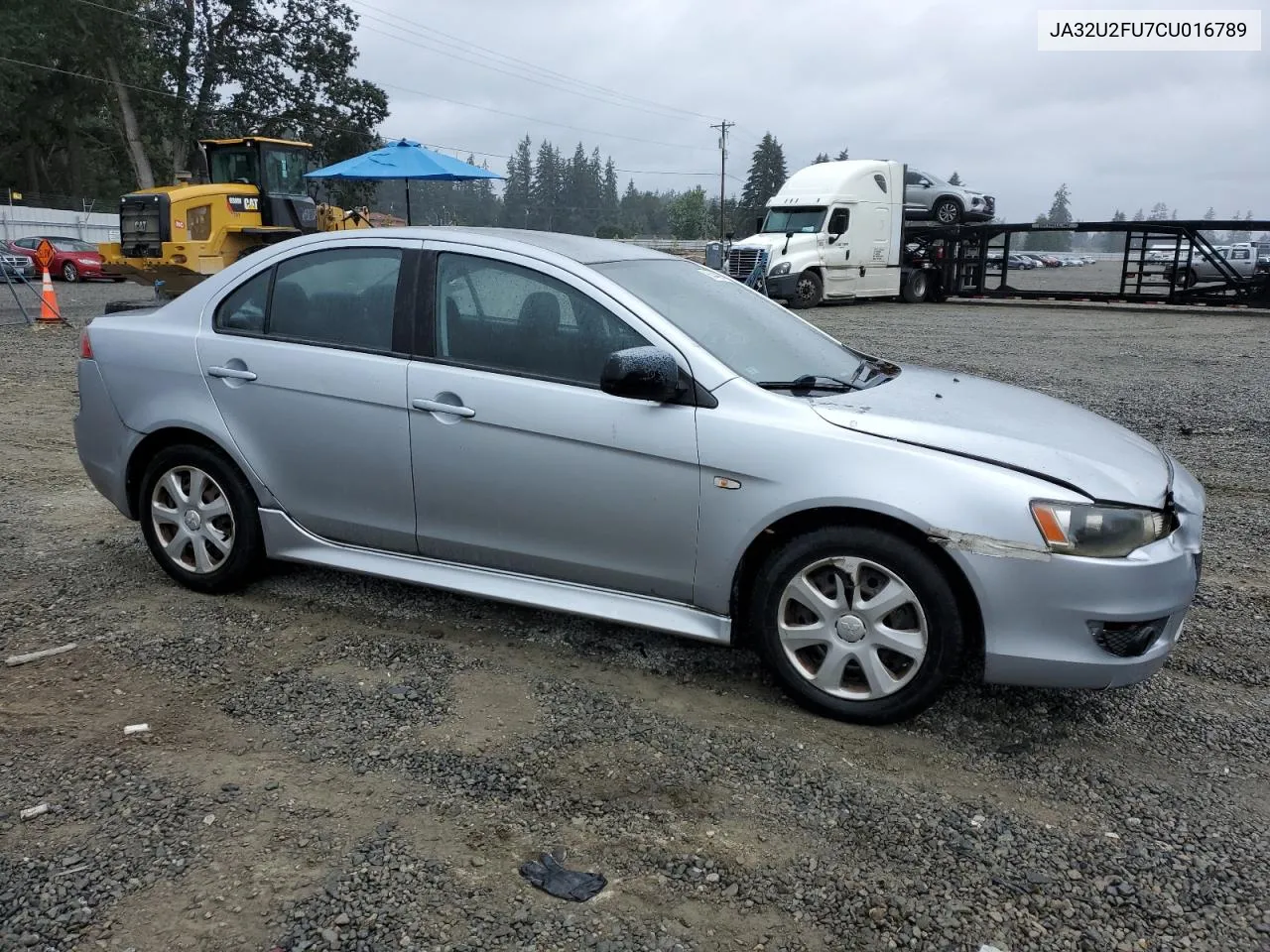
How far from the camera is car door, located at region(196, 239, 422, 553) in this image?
13.1 ft

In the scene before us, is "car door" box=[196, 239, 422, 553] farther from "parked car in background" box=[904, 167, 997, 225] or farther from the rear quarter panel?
"parked car in background" box=[904, 167, 997, 225]

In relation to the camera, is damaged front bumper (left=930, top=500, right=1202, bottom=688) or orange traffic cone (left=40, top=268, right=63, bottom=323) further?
orange traffic cone (left=40, top=268, right=63, bottom=323)

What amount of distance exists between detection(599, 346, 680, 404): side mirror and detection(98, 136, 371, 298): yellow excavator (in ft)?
56.1

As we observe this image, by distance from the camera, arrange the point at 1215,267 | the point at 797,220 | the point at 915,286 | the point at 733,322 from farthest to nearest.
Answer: the point at 915,286, the point at 1215,267, the point at 797,220, the point at 733,322

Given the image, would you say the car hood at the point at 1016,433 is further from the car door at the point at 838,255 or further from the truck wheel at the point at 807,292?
the car door at the point at 838,255

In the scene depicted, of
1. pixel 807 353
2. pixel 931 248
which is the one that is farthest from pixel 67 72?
pixel 807 353

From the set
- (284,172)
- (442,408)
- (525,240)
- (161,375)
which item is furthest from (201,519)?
(284,172)

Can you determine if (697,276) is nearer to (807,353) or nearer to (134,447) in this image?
(807,353)

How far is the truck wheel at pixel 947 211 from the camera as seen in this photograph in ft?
85.7

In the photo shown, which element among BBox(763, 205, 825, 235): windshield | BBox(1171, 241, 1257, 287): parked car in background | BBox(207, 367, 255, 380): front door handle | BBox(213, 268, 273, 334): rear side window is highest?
BBox(763, 205, 825, 235): windshield

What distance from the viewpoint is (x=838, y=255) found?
74.1 ft

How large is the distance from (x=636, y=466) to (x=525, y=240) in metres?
1.14

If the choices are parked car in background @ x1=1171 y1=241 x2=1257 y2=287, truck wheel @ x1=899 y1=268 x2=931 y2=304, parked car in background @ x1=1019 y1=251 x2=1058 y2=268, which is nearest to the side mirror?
truck wheel @ x1=899 y1=268 x2=931 y2=304

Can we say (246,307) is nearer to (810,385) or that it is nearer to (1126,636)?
(810,385)
